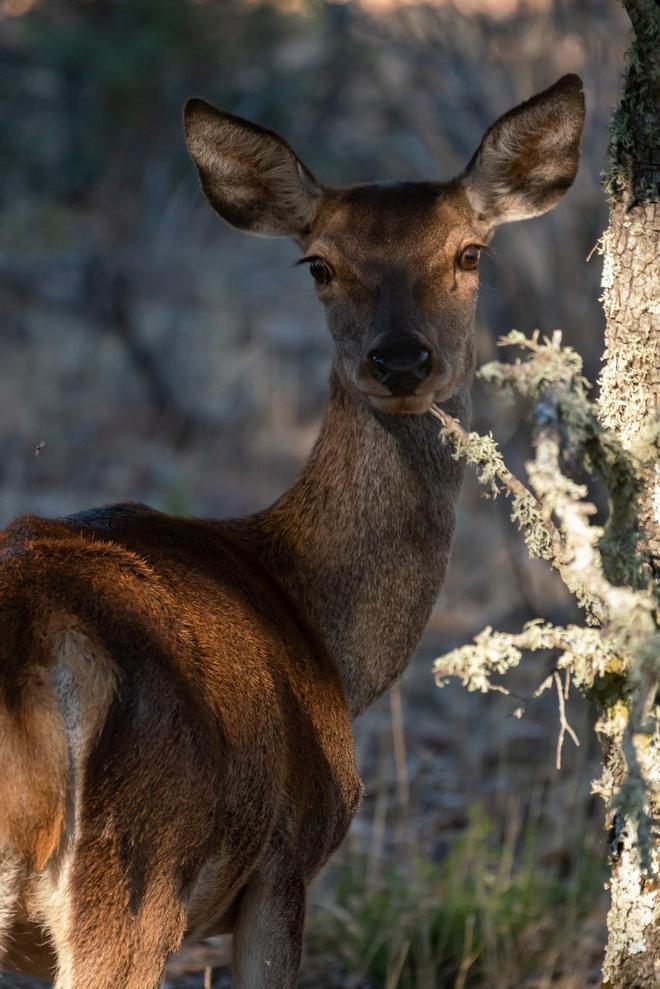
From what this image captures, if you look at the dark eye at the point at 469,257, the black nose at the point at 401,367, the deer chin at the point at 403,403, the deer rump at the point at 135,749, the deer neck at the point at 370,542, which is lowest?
the deer rump at the point at 135,749

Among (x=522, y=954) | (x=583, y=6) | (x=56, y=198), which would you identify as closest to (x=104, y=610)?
(x=522, y=954)

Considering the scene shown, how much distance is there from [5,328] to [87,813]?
42.1 feet

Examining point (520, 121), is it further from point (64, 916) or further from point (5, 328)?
point (5, 328)

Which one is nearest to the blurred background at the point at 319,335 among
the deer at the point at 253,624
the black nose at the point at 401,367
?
the deer at the point at 253,624

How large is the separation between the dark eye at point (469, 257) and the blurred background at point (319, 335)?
0.57m

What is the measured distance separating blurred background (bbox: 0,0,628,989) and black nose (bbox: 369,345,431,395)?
2.53ft

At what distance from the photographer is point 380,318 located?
4.25 m

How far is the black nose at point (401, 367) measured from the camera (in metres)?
4.08

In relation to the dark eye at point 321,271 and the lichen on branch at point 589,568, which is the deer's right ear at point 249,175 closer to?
the dark eye at point 321,271

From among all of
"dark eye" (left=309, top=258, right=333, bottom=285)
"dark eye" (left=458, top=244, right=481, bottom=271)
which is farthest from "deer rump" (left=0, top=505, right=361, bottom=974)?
"dark eye" (left=458, top=244, right=481, bottom=271)

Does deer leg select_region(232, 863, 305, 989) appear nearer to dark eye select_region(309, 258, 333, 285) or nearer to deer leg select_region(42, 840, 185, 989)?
deer leg select_region(42, 840, 185, 989)

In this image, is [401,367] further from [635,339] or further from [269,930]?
[269,930]

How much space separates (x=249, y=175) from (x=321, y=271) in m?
0.43

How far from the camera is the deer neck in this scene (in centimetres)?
423
